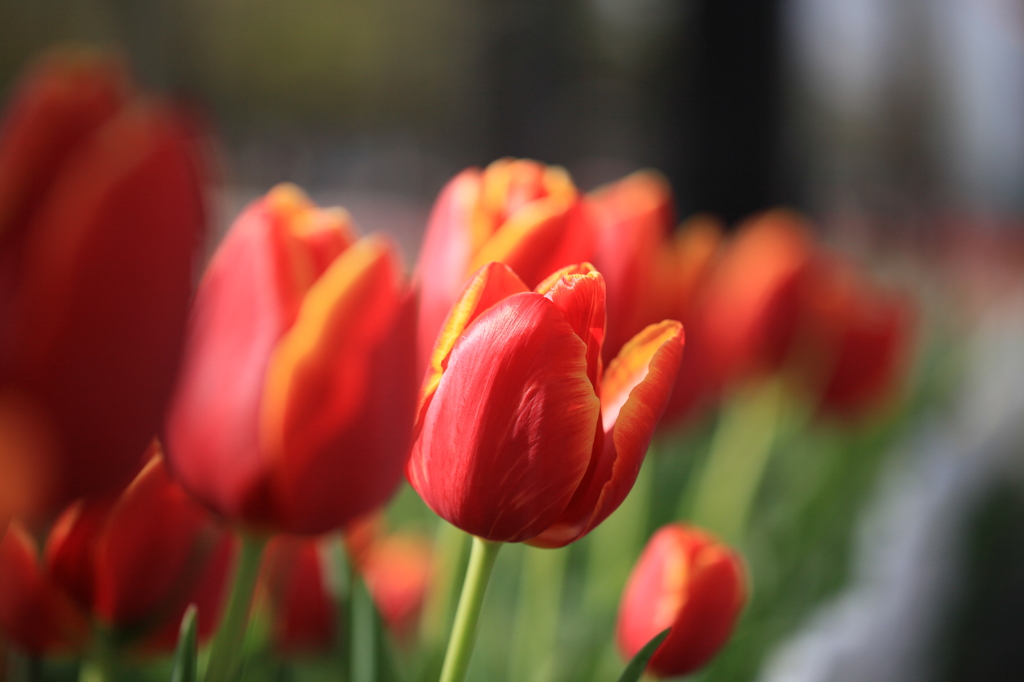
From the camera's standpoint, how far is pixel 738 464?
0.49 m

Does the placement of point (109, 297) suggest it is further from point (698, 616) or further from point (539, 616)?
point (539, 616)

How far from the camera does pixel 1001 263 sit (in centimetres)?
185

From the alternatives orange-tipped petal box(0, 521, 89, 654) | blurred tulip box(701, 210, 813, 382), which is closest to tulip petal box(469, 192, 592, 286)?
orange-tipped petal box(0, 521, 89, 654)

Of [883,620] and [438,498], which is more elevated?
[438,498]

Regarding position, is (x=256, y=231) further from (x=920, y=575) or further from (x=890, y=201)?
(x=890, y=201)

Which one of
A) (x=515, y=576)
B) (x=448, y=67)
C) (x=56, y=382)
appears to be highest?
(x=448, y=67)

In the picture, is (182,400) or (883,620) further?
(883,620)

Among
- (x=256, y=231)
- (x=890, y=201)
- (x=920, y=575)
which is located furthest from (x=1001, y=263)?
(x=256, y=231)

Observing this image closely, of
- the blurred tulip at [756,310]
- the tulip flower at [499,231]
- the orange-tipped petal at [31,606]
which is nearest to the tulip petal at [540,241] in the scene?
the tulip flower at [499,231]

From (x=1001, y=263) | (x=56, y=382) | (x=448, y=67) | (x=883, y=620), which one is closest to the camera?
(x=56, y=382)

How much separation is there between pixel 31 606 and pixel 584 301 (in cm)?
12

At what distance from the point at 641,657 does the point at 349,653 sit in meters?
0.08

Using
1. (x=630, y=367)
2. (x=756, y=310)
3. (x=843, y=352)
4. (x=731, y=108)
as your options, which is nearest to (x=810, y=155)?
(x=731, y=108)

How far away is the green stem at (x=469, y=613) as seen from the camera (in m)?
0.15
